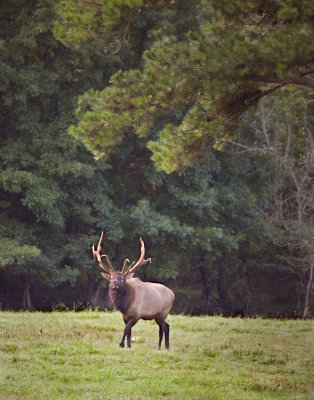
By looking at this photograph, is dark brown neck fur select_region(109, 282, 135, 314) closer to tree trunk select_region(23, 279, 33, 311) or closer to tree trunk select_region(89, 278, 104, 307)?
tree trunk select_region(23, 279, 33, 311)

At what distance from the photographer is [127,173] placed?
29.8 metres

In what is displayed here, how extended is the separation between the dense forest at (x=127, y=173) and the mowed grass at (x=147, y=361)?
11.6ft

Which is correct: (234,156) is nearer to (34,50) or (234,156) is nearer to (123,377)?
(34,50)

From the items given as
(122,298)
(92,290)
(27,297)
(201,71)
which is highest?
(201,71)

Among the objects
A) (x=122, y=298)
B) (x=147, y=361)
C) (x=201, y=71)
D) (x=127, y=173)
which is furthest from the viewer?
(x=127, y=173)

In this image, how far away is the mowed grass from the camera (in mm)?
9508

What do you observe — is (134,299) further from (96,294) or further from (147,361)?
(96,294)

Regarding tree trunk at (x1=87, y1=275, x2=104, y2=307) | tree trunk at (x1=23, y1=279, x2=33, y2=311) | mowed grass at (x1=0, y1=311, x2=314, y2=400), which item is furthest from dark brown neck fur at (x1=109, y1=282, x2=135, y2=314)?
tree trunk at (x1=87, y1=275, x2=104, y2=307)

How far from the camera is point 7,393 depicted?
9062 mm

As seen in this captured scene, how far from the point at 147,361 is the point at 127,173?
62.7 feet

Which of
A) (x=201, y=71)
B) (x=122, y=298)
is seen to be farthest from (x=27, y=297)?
(x=201, y=71)

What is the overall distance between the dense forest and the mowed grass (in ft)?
11.6

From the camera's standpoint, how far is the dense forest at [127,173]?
507 inches

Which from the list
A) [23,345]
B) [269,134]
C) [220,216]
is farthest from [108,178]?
[23,345]
